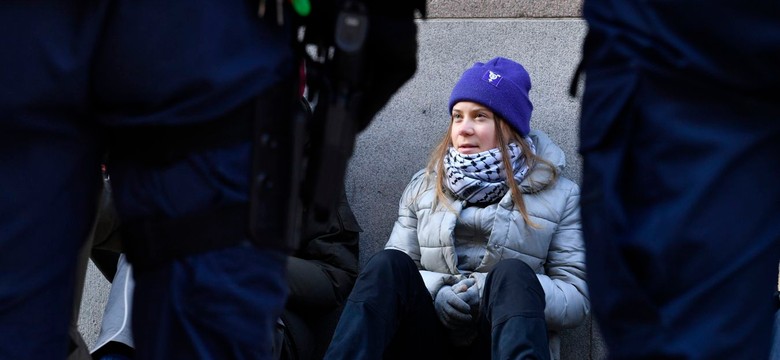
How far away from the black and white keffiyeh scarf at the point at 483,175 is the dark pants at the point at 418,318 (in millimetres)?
404

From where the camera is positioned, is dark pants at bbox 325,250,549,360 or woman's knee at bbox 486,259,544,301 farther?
woman's knee at bbox 486,259,544,301

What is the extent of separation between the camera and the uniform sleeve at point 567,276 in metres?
4.09

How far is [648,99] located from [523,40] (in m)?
3.08

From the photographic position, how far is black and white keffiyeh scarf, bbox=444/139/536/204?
4.27m

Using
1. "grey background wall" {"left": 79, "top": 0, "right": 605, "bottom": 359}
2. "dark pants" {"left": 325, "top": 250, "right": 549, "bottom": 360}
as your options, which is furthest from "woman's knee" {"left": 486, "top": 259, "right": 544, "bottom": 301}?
"grey background wall" {"left": 79, "top": 0, "right": 605, "bottom": 359}

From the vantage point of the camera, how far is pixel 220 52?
1.78m

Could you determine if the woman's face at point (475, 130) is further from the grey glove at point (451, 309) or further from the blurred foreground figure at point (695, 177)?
the blurred foreground figure at point (695, 177)

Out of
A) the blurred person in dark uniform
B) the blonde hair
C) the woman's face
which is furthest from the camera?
the woman's face

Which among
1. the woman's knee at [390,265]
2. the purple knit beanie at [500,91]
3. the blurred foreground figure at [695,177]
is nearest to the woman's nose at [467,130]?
the purple knit beanie at [500,91]

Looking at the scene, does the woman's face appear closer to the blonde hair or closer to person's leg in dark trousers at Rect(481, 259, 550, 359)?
the blonde hair

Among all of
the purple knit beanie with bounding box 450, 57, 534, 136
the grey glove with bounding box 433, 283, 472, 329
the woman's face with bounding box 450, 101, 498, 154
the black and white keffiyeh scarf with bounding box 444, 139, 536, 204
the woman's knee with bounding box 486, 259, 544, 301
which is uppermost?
the purple knit beanie with bounding box 450, 57, 534, 136

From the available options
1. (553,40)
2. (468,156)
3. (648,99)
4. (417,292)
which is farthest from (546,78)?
(648,99)

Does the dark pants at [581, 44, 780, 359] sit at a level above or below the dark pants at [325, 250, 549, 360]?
above

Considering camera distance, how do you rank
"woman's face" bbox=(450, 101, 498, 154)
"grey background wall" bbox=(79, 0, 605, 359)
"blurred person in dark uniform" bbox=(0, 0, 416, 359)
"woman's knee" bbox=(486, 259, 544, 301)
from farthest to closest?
"grey background wall" bbox=(79, 0, 605, 359)
"woman's face" bbox=(450, 101, 498, 154)
"woman's knee" bbox=(486, 259, 544, 301)
"blurred person in dark uniform" bbox=(0, 0, 416, 359)
